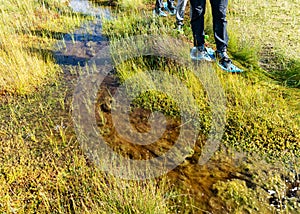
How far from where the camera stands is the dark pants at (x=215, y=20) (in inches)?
142

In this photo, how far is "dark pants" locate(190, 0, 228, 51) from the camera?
3.60 metres

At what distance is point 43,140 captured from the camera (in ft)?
9.75

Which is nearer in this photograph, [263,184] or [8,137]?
[263,184]

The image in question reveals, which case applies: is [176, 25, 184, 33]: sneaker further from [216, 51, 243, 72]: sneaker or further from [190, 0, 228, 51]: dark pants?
[216, 51, 243, 72]: sneaker

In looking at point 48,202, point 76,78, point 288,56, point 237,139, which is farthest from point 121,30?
point 48,202

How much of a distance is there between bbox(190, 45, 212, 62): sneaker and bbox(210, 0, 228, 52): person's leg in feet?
0.66

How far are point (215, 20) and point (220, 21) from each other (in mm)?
73

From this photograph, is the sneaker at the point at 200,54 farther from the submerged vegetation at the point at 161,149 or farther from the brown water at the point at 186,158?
the brown water at the point at 186,158

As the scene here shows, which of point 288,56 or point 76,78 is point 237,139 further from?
point 76,78

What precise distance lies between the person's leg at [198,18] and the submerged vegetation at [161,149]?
0.23 m

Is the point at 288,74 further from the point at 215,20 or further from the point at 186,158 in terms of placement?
the point at 186,158

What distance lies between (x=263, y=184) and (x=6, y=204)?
82.9 inches

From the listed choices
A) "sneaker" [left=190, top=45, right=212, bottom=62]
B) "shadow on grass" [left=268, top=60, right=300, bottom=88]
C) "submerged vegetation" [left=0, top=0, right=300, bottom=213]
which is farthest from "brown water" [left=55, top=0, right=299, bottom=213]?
"shadow on grass" [left=268, top=60, right=300, bottom=88]

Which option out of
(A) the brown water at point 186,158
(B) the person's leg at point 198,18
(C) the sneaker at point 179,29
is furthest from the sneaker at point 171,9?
(A) the brown water at point 186,158
